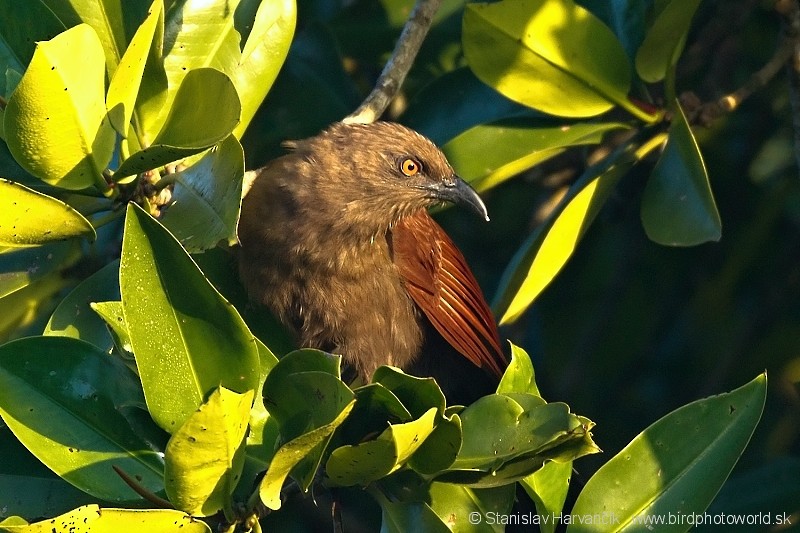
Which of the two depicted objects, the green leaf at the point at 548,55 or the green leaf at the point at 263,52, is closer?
the green leaf at the point at 263,52

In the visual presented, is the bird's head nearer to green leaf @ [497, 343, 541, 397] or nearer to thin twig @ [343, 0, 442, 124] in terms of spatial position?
thin twig @ [343, 0, 442, 124]

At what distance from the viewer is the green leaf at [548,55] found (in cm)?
342

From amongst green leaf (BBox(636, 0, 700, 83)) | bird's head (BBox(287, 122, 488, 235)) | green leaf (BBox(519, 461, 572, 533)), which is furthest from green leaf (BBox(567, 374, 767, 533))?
bird's head (BBox(287, 122, 488, 235))

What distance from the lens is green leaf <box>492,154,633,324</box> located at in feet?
11.6

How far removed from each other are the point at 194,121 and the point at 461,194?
1563 mm

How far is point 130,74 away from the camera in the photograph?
2.50 metres

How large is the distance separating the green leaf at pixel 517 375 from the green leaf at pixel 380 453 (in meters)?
0.42

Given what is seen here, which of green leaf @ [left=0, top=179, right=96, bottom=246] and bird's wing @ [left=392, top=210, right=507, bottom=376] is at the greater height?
green leaf @ [left=0, top=179, right=96, bottom=246]

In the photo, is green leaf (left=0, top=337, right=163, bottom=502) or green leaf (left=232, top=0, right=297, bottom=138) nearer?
green leaf (left=0, top=337, right=163, bottom=502)

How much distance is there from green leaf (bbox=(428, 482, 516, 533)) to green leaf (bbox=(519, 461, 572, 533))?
2.5 inches

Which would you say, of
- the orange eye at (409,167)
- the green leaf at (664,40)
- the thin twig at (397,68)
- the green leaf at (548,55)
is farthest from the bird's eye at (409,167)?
the green leaf at (664,40)

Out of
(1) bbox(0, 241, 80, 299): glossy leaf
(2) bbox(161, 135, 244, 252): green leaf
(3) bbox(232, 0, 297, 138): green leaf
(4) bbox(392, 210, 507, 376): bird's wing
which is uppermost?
(3) bbox(232, 0, 297, 138): green leaf

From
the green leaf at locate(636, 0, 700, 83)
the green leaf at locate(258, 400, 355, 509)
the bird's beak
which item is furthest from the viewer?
the bird's beak

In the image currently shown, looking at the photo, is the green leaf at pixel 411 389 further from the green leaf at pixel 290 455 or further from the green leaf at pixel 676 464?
→ the green leaf at pixel 676 464
